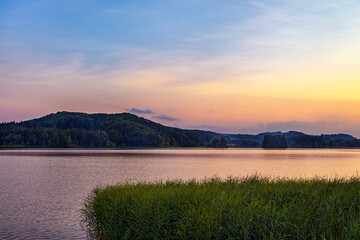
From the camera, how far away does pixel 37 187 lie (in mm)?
33438

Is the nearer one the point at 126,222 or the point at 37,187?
the point at 126,222

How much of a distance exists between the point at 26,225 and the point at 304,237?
45.7 feet

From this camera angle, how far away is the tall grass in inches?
385

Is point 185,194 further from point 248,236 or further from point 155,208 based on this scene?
point 248,236

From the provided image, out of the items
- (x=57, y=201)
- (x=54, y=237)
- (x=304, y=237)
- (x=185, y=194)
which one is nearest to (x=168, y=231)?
(x=185, y=194)

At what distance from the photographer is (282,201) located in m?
13.2

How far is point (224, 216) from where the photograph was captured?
10641 mm

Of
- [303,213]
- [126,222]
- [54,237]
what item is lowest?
[54,237]

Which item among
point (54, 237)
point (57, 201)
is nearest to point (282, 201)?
point (54, 237)

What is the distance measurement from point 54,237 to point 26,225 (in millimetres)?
2788

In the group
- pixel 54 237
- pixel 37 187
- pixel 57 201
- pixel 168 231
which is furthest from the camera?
pixel 37 187

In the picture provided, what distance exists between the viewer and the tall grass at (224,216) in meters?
9.77

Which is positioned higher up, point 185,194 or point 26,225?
point 185,194

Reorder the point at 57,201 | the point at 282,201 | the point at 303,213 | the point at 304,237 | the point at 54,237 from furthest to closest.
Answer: the point at 57,201
the point at 54,237
the point at 282,201
the point at 303,213
the point at 304,237
